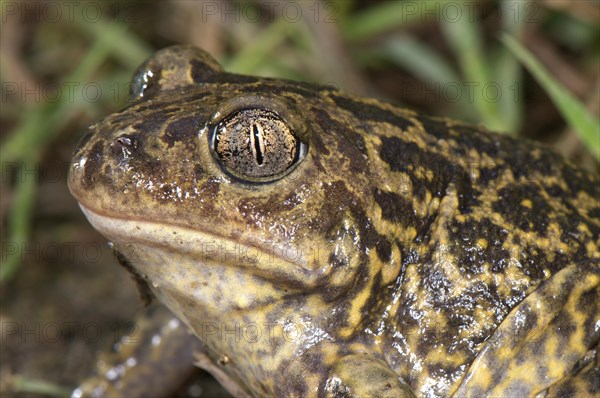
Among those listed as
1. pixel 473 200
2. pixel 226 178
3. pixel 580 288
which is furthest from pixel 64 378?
pixel 580 288

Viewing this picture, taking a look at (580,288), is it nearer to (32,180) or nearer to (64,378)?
(64,378)

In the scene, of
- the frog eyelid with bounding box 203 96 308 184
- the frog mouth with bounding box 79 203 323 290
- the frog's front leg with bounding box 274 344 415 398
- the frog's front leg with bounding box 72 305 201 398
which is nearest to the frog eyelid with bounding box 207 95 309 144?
the frog eyelid with bounding box 203 96 308 184

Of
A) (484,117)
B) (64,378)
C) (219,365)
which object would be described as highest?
(484,117)

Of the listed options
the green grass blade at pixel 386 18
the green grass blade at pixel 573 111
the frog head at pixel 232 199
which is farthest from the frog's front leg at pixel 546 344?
the green grass blade at pixel 386 18

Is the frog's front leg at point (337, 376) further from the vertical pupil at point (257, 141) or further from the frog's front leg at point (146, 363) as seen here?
the frog's front leg at point (146, 363)

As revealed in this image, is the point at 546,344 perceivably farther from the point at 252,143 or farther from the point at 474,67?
the point at 474,67

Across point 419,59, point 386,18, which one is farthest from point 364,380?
point 386,18
